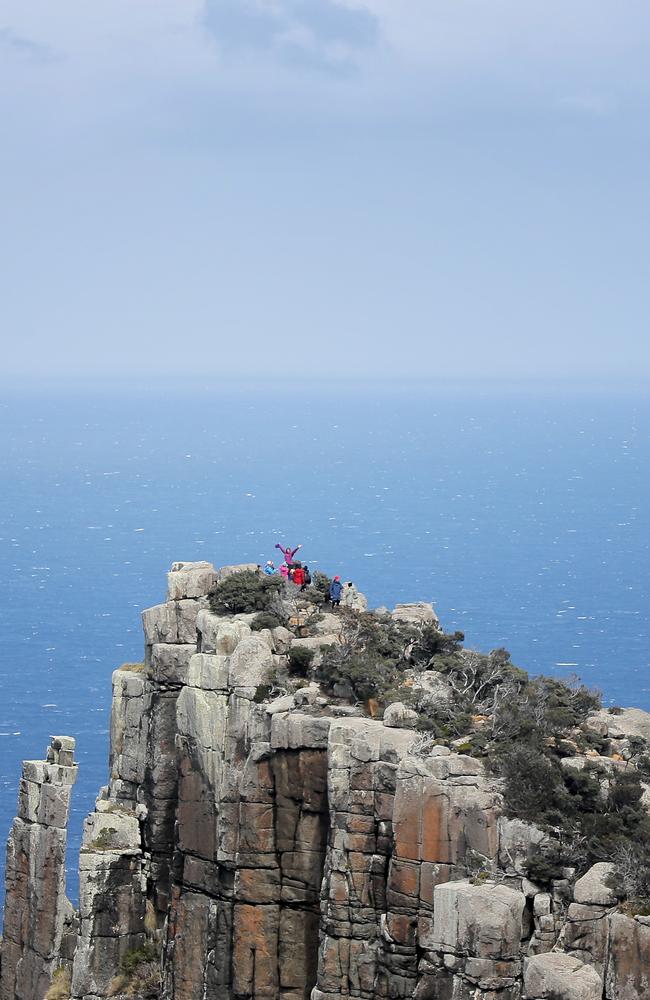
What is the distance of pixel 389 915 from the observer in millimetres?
61906

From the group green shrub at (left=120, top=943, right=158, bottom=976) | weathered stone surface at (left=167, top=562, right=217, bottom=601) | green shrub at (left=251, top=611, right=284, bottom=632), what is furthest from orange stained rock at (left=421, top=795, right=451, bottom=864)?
weathered stone surface at (left=167, top=562, right=217, bottom=601)

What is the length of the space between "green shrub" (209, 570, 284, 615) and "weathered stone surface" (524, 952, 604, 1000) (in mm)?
23088

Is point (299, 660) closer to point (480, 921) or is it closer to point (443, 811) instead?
point (443, 811)

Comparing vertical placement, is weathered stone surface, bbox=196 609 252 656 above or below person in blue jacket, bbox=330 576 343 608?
below

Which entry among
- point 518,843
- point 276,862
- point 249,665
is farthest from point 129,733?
point 518,843

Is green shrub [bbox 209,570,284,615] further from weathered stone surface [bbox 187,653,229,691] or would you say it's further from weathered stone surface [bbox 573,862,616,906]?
weathered stone surface [bbox 573,862,616,906]

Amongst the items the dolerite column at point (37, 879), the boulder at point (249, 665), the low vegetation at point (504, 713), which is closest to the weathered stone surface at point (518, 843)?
the low vegetation at point (504, 713)

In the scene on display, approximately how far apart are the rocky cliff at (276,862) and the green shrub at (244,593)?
31.8 inches

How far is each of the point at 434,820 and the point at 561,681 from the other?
11246mm

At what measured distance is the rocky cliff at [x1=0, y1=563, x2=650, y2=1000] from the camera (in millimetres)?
56375

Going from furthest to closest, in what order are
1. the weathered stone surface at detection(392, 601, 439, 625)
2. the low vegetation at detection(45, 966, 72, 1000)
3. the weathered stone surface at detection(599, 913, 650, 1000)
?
the low vegetation at detection(45, 966, 72, 1000)
the weathered stone surface at detection(392, 601, 439, 625)
the weathered stone surface at detection(599, 913, 650, 1000)

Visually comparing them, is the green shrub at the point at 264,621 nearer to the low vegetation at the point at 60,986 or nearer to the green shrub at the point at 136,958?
the green shrub at the point at 136,958

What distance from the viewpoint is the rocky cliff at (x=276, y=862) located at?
5638cm

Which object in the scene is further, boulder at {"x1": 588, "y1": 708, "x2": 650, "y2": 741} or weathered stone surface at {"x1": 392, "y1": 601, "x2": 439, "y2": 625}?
weathered stone surface at {"x1": 392, "y1": 601, "x2": 439, "y2": 625}
